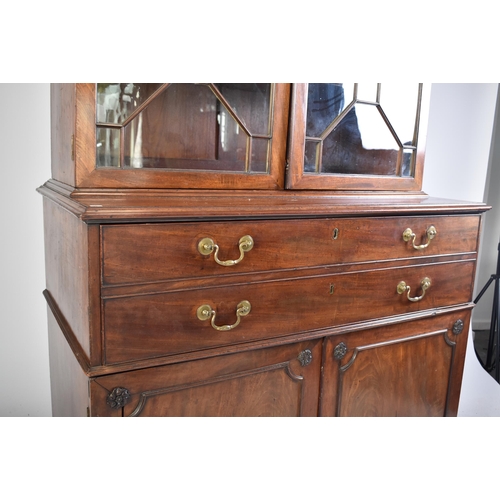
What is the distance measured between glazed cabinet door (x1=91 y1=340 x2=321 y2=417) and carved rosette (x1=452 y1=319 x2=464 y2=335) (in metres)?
0.48

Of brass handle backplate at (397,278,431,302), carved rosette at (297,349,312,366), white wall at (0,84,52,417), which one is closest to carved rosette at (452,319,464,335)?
brass handle backplate at (397,278,431,302)

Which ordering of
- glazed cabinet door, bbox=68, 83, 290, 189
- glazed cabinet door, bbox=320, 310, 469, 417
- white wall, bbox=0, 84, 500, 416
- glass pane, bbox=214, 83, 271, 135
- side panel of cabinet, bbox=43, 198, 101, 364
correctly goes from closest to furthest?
side panel of cabinet, bbox=43, 198, 101, 364 < glazed cabinet door, bbox=68, 83, 290, 189 < glass pane, bbox=214, 83, 271, 135 < glazed cabinet door, bbox=320, 310, 469, 417 < white wall, bbox=0, 84, 500, 416

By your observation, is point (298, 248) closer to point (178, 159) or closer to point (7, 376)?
point (178, 159)

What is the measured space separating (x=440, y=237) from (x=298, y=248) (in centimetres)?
45

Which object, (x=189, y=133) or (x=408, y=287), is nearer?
(x=189, y=133)

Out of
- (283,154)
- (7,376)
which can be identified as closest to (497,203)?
(283,154)

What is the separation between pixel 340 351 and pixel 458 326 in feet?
1.40

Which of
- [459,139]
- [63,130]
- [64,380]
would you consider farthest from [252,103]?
[459,139]

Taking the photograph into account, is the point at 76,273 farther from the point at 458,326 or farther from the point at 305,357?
the point at 458,326

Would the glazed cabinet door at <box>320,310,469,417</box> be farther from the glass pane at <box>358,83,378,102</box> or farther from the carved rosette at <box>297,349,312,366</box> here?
the glass pane at <box>358,83,378,102</box>

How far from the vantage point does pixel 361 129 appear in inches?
48.4

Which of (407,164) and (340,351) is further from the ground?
(407,164)

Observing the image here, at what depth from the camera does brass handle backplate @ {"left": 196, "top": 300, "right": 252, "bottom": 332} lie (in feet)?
3.11

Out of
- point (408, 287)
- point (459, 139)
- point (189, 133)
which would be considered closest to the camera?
point (189, 133)
